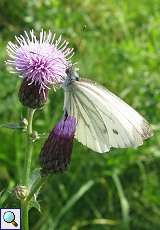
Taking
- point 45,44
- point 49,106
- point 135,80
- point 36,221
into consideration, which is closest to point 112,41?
point 135,80

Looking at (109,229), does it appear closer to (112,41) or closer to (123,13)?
(112,41)

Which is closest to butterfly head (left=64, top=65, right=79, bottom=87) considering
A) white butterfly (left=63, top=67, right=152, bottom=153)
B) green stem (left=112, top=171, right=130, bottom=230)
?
white butterfly (left=63, top=67, right=152, bottom=153)

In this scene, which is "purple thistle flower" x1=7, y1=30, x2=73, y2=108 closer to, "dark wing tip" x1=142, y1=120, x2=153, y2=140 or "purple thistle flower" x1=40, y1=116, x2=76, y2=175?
"purple thistle flower" x1=40, y1=116, x2=76, y2=175

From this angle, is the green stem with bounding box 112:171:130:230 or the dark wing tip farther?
the green stem with bounding box 112:171:130:230

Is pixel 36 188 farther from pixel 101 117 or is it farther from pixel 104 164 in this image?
pixel 104 164

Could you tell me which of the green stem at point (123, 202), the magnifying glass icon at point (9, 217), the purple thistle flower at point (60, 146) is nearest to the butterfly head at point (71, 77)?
the purple thistle flower at point (60, 146)

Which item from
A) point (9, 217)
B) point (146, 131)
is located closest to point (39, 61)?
point (146, 131)
